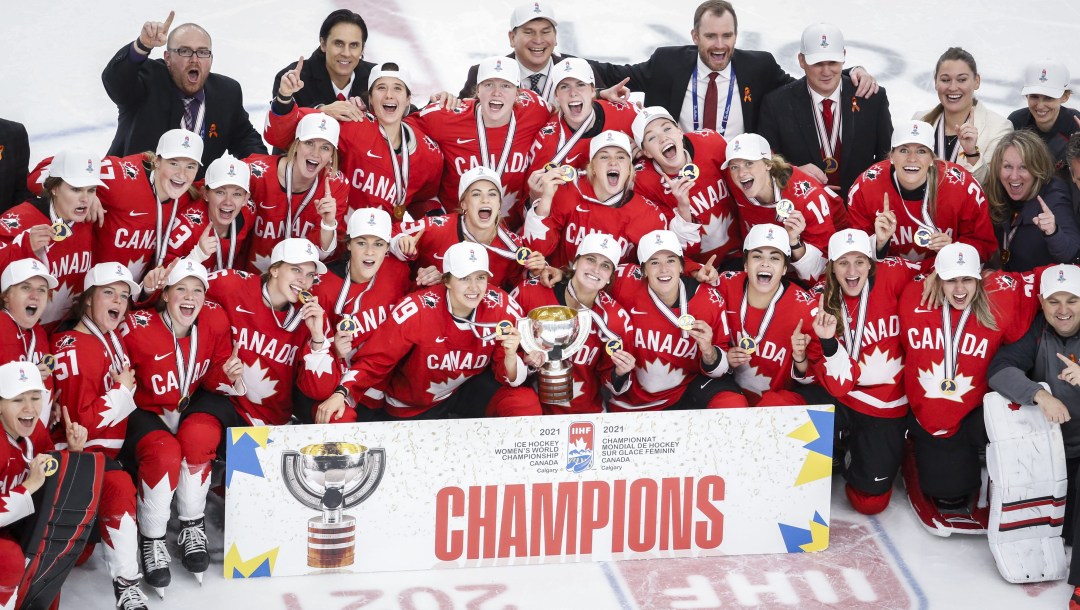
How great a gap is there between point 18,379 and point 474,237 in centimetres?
206

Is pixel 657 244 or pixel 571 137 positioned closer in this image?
pixel 657 244

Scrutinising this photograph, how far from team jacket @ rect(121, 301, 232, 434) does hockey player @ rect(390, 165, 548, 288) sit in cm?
92

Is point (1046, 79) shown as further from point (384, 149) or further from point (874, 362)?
point (384, 149)

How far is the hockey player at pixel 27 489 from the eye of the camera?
198 inches

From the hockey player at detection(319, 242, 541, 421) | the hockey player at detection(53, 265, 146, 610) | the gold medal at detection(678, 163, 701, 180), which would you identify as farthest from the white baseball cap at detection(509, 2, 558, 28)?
the hockey player at detection(53, 265, 146, 610)

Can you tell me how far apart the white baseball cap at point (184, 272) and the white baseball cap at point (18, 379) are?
74cm

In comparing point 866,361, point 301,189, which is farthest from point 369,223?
point 866,361

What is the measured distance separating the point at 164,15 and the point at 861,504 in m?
5.75

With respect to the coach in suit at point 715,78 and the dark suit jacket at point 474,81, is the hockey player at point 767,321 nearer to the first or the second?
the coach in suit at point 715,78

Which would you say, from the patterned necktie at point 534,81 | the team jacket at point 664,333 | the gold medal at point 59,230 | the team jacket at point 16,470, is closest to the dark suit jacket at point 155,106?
the gold medal at point 59,230

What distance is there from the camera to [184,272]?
5.70 metres

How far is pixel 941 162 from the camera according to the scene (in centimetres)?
657

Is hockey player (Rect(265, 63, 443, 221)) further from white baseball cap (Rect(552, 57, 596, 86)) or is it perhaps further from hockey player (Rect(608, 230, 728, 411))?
hockey player (Rect(608, 230, 728, 411))

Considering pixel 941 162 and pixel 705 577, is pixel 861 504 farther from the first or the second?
pixel 941 162
